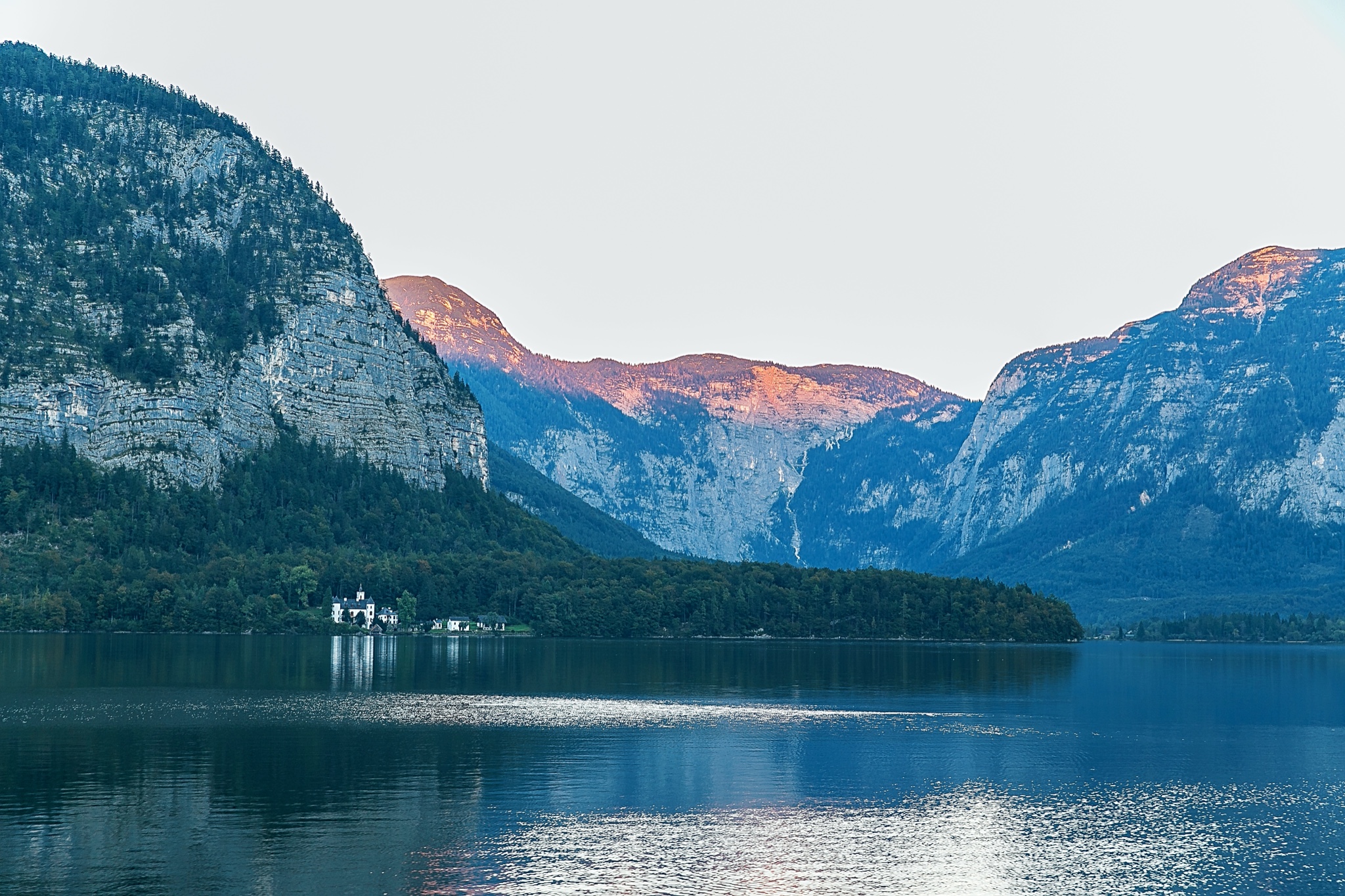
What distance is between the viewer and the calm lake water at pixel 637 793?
6356 cm

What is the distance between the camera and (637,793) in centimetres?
8469

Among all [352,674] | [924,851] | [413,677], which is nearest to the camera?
[924,851]

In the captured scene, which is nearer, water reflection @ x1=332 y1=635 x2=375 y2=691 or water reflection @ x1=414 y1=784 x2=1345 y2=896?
water reflection @ x1=414 y1=784 x2=1345 y2=896

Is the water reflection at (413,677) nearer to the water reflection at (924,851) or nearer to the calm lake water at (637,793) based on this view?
the calm lake water at (637,793)

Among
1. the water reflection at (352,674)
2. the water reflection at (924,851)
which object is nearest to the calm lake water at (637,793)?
the water reflection at (924,851)

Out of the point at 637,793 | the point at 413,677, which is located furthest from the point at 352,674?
the point at 637,793

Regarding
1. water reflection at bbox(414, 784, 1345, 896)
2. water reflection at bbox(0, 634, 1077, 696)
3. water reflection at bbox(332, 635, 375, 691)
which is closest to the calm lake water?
water reflection at bbox(414, 784, 1345, 896)

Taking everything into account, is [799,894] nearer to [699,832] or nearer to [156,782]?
[699,832]

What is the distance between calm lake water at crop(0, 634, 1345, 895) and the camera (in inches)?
2502

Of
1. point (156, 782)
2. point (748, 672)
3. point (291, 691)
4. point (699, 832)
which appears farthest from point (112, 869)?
point (748, 672)

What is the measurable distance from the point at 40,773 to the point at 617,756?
3807 cm

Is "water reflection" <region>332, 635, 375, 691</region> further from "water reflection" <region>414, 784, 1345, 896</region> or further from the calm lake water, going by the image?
"water reflection" <region>414, 784, 1345, 896</region>

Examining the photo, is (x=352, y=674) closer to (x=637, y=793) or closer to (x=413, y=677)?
(x=413, y=677)

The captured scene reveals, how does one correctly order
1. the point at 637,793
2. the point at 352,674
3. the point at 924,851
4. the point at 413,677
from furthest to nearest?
1. the point at 413,677
2. the point at 352,674
3. the point at 637,793
4. the point at 924,851
